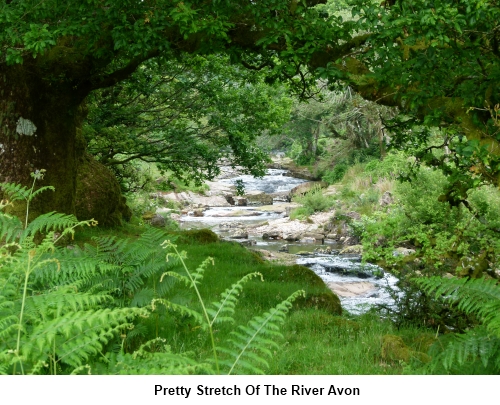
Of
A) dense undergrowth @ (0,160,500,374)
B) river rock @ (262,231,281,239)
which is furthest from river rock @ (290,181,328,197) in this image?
dense undergrowth @ (0,160,500,374)

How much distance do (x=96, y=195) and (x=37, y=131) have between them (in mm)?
4498

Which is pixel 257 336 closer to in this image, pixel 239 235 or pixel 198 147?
pixel 198 147

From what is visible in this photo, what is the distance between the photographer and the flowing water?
14016 millimetres

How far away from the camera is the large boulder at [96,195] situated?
13.0 metres

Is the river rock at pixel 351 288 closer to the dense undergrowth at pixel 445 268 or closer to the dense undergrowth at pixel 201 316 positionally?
the dense undergrowth at pixel 445 268

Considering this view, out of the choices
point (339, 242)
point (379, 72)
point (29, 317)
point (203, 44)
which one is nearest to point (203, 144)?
point (203, 44)

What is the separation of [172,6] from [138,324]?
3938 mm

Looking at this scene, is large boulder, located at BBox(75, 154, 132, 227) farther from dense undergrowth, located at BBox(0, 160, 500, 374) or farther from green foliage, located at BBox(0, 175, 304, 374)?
green foliage, located at BBox(0, 175, 304, 374)

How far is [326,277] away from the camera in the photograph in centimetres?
1709

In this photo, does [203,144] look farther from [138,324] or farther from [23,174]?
[138,324]

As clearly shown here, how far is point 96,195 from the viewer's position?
1327 centimetres

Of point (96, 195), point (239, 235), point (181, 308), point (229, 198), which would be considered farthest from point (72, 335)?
point (229, 198)

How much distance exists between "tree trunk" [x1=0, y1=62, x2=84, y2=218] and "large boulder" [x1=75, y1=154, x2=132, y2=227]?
11.1ft

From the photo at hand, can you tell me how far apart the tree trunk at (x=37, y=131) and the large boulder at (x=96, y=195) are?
11.1ft
